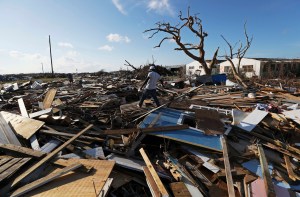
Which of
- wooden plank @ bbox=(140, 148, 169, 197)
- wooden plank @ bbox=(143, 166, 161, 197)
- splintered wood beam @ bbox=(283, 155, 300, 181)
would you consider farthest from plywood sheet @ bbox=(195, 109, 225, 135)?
wooden plank @ bbox=(143, 166, 161, 197)

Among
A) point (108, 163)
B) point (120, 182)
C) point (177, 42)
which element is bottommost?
point (120, 182)

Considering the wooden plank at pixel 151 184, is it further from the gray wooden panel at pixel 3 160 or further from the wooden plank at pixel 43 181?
the gray wooden panel at pixel 3 160

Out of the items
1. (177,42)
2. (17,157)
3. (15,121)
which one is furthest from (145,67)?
(17,157)

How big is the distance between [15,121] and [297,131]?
298 inches

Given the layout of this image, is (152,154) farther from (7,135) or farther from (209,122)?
(7,135)

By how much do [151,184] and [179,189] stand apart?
1.55 ft

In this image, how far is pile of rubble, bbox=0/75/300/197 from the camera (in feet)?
12.1

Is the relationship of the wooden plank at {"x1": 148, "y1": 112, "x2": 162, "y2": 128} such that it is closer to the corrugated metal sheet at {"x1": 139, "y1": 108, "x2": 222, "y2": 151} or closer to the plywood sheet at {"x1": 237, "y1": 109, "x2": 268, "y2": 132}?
the corrugated metal sheet at {"x1": 139, "y1": 108, "x2": 222, "y2": 151}

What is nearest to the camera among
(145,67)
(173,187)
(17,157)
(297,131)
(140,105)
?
(173,187)

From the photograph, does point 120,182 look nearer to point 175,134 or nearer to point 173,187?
point 173,187

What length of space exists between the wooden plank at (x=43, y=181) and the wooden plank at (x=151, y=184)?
1184mm

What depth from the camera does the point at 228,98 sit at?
31.2 feet

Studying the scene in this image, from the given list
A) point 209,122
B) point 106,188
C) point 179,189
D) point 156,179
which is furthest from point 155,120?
point 106,188

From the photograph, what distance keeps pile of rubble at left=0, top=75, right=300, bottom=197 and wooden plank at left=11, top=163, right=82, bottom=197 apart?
1cm
